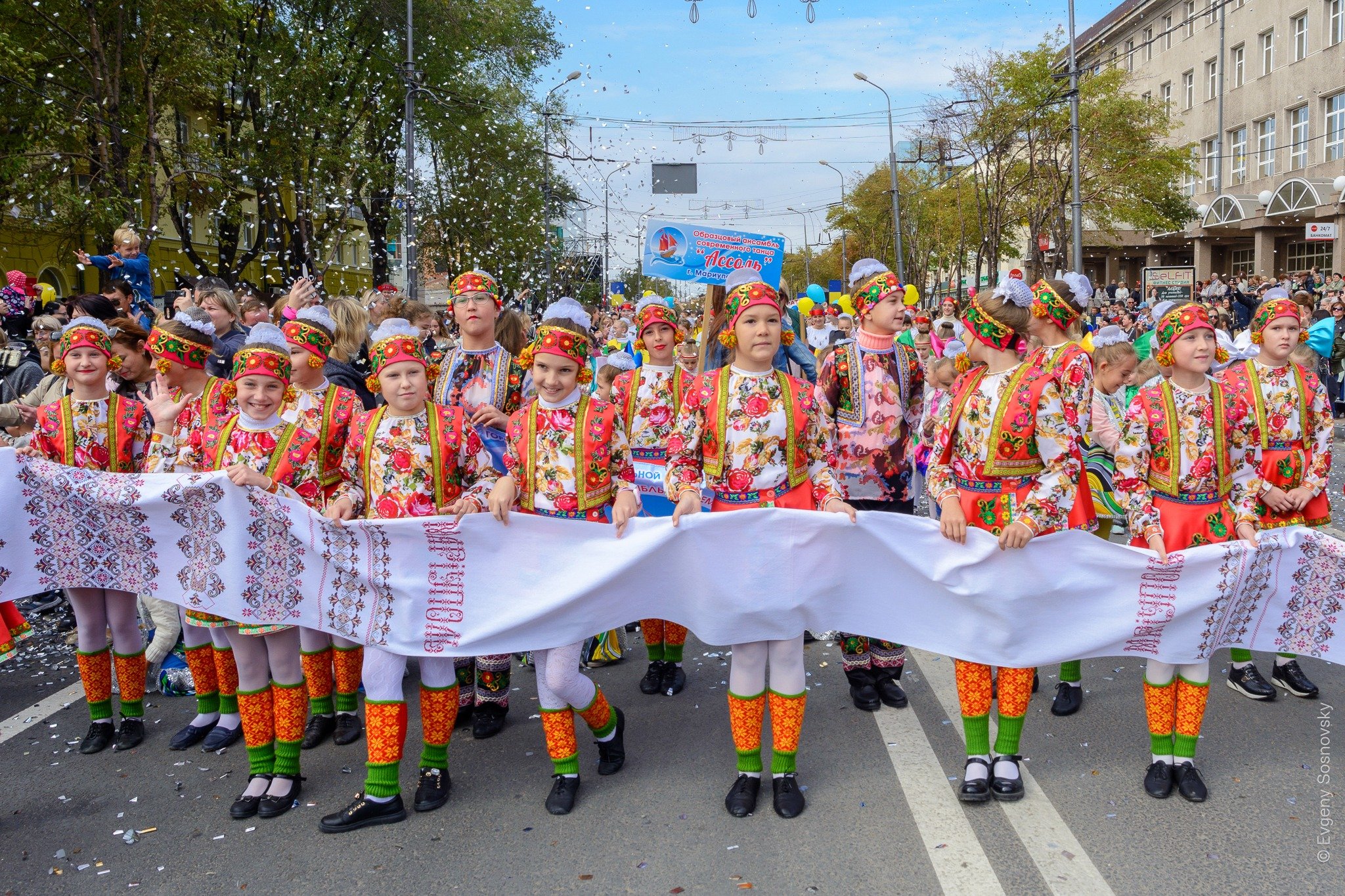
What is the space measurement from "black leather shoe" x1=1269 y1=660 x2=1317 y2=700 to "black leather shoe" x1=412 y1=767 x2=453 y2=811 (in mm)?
3950

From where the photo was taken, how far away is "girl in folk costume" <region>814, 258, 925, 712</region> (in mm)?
5281

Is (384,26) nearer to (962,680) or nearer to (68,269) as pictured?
(68,269)

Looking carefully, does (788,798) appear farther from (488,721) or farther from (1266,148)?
(1266,148)

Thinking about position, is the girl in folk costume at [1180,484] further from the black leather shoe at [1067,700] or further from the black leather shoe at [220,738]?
the black leather shoe at [220,738]

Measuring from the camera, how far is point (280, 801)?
4258 mm

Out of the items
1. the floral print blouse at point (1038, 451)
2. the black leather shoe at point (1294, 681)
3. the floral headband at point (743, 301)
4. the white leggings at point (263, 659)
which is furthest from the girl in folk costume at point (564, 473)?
the black leather shoe at point (1294, 681)

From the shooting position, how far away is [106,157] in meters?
19.6

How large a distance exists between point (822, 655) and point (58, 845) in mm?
3831

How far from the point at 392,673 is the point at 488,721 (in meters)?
1.05

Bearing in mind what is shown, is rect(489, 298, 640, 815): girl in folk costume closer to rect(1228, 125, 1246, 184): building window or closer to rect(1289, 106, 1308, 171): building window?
rect(1289, 106, 1308, 171): building window

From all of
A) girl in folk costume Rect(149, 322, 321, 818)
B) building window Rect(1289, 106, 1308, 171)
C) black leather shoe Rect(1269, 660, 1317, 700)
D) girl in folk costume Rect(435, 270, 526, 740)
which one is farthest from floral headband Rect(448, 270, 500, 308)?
building window Rect(1289, 106, 1308, 171)

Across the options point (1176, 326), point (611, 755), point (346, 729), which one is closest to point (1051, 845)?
point (611, 755)

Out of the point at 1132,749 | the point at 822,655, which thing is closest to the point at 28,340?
the point at 822,655

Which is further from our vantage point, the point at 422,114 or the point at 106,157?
the point at 422,114
